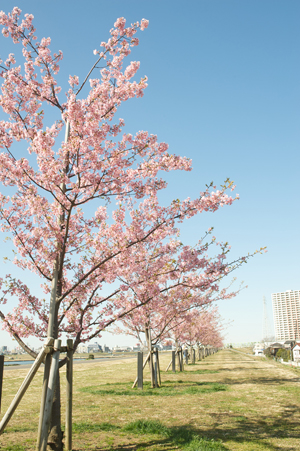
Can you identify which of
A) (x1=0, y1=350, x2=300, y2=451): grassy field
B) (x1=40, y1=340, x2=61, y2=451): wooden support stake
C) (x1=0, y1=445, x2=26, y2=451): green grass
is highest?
(x1=40, y1=340, x2=61, y2=451): wooden support stake

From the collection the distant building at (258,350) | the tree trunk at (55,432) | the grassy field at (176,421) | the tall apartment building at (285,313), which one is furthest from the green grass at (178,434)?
the tall apartment building at (285,313)

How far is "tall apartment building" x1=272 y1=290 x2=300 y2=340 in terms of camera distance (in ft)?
509

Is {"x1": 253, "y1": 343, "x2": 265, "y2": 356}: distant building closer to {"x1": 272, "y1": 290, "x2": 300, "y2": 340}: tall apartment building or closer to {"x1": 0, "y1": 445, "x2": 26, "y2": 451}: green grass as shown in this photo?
{"x1": 272, "y1": 290, "x2": 300, "y2": 340}: tall apartment building

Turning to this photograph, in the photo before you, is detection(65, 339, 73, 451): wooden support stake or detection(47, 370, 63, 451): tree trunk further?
detection(65, 339, 73, 451): wooden support stake

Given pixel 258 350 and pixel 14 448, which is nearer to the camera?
pixel 14 448

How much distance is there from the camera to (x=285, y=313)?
545 feet

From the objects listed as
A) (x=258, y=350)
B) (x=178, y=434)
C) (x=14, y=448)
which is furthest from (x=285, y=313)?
(x=14, y=448)

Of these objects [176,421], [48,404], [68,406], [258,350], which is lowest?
[258,350]

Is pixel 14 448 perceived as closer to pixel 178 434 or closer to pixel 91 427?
pixel 91 427

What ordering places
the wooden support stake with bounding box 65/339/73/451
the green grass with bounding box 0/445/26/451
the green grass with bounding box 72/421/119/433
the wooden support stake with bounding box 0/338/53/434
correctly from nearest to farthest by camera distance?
the wooden support stake with bounding box 0/338/53/434 → the green grass with bounding box 0/445/26/451 → the wooden support stake with bounding box 65/339/73/451 → the green grass with bounding box 72/421/119/433

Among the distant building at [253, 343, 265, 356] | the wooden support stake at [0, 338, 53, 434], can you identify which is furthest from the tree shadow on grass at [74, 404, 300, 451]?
the distant building at [253, 343, 265, 356]

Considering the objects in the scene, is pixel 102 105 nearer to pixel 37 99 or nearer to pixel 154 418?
pixel 37 99

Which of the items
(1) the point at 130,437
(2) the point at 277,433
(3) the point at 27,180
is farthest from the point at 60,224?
(2) the point at 277,433

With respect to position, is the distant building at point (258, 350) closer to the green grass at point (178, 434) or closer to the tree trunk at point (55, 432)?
the green grass at point (178, 434)
